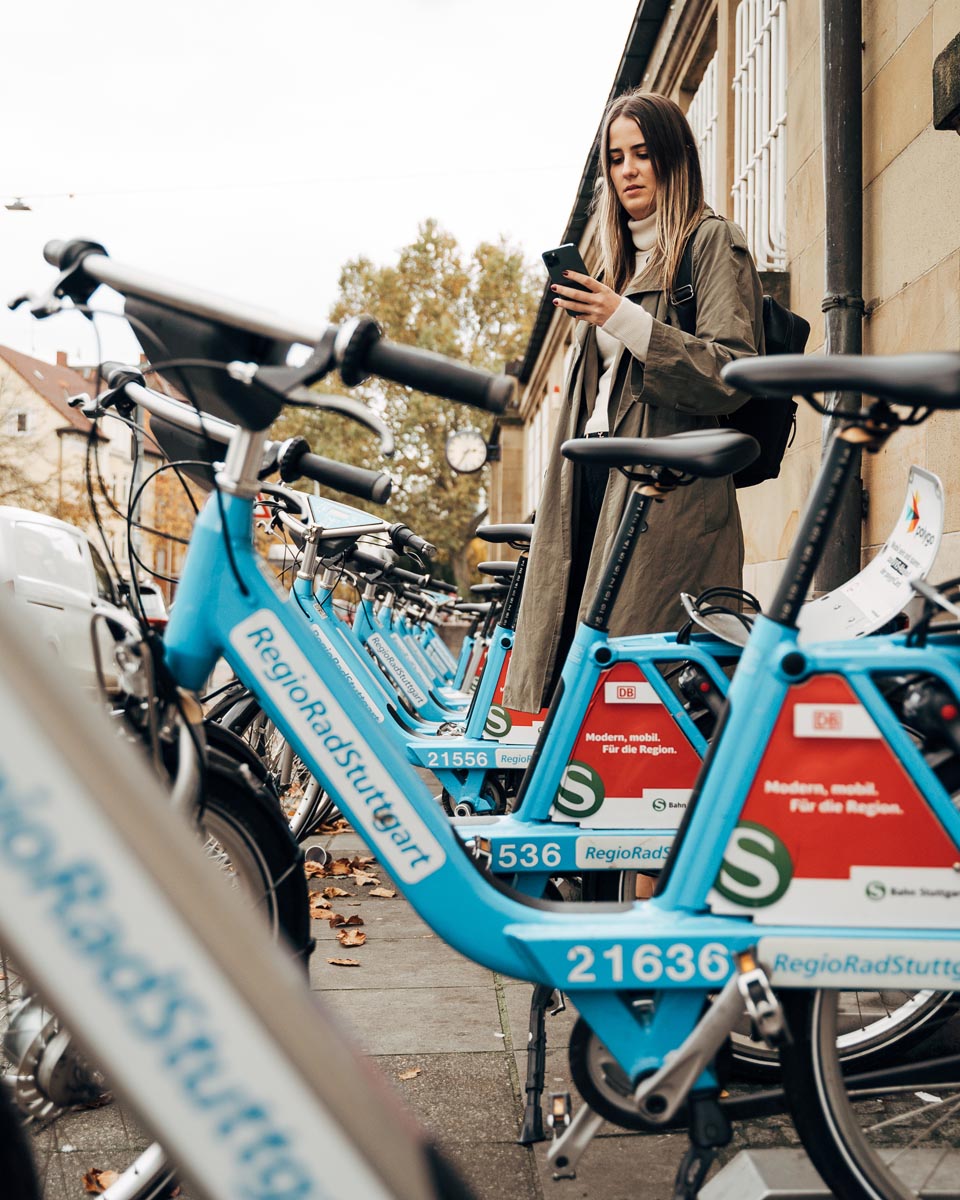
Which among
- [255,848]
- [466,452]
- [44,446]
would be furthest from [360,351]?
[44,446]

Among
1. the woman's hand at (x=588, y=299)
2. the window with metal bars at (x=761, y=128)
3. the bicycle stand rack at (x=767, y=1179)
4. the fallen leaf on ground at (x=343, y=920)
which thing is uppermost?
the window with metal bars at (x=761, y=128)

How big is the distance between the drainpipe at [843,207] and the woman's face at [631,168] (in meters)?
1.20

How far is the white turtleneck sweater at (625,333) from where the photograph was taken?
272cm

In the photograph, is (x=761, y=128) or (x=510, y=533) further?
(x=761, y=128)

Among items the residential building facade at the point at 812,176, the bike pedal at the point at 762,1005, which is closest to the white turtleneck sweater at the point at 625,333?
the residential building facade at the point at 812,176

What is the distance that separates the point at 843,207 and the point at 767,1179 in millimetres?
3266

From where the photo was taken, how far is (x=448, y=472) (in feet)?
106

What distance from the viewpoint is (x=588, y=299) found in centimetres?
269

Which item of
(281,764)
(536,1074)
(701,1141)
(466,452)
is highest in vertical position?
(701,1141)

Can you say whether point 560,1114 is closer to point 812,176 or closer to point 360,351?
point 360,351

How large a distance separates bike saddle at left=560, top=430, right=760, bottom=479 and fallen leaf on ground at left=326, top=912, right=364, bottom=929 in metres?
2.50

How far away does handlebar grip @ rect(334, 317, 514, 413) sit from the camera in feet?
4.93

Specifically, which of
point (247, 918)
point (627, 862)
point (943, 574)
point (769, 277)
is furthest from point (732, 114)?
point (247, 918)

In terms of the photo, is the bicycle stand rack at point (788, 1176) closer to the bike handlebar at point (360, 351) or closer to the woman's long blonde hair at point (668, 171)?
the bike handlebar at point (360, 351)
